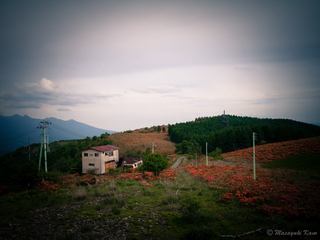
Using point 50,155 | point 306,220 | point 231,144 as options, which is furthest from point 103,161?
A: point 231,144

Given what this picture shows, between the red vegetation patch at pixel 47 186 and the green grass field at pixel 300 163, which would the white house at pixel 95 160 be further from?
the green grass field at pixel 300 163

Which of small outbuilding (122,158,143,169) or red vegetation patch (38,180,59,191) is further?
small outbuilding (122,158,143,169)

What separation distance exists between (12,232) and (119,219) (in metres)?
7.47

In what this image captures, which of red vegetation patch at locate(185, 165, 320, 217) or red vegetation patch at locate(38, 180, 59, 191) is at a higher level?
red vegetation patch at locate(185, 165, 320, 217)

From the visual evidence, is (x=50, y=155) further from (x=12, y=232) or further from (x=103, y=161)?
(x=12, y=232)

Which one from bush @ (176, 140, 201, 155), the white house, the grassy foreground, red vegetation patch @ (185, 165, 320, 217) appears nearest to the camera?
the grassy foreground

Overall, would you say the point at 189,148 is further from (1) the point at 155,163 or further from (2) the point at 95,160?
(1) the point at 155,163

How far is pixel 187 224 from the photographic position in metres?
17.3

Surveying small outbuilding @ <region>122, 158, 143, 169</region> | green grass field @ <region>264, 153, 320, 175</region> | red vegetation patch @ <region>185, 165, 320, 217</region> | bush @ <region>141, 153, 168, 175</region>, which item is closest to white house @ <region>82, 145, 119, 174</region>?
small outbuilding @ <region>122, 158, 143, 169</region>

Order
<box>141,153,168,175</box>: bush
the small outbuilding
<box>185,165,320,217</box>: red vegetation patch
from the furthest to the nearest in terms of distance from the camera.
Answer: the small outbuilding < <box>141,153,168,175</box>: bush < <box>185,165,320,217</box>: red vegetation patch

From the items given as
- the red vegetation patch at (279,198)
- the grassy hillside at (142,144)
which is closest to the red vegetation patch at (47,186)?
the red vegetation patch at (279,198)

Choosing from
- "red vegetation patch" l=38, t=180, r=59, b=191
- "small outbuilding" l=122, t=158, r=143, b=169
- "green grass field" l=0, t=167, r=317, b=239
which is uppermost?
"green grass field" l=0, t=167, r=317, b=239

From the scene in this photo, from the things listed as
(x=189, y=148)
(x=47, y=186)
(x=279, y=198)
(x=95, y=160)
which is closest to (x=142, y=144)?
(x=189, y=148)

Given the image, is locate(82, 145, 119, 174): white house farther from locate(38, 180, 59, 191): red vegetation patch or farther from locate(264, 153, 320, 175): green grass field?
locate(264, 153, 320, 175): green grass field
